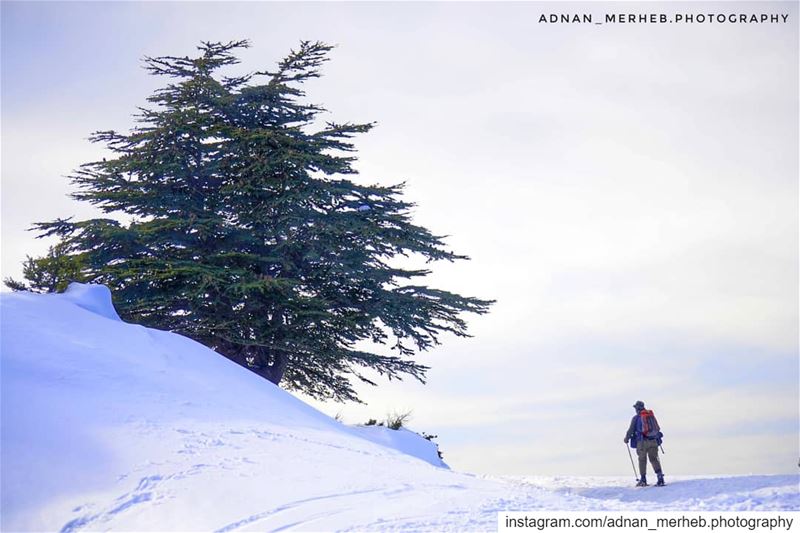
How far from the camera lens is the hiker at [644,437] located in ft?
53.4

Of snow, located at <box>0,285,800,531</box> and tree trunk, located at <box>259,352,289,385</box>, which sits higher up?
tree trunk, located at <box>259,352,289,385</box>

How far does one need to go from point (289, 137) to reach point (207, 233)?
3623 mm

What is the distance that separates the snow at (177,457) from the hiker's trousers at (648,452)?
348cm

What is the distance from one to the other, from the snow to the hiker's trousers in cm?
348

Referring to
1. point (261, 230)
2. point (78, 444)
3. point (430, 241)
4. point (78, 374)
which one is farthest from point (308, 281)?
point (78, 444)

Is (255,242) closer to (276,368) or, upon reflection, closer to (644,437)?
(276,368)

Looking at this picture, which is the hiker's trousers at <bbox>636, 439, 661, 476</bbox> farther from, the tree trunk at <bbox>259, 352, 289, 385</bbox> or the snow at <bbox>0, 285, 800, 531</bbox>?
the tree trunk at <bbox>259, 352, 289, 385</bbox>

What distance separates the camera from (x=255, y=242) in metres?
21.9

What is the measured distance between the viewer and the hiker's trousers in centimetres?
1623

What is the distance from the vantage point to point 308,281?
2230 centimetres

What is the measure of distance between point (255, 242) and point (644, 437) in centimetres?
1181

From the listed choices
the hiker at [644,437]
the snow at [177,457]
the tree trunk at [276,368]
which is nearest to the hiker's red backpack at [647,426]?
the hiker at [644,437]

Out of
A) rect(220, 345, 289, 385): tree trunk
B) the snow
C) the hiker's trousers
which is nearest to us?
the snow

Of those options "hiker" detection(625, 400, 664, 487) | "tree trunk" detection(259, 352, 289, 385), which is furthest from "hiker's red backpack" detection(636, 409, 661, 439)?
"tree trunk" detection(259, 352, 289, 385)
